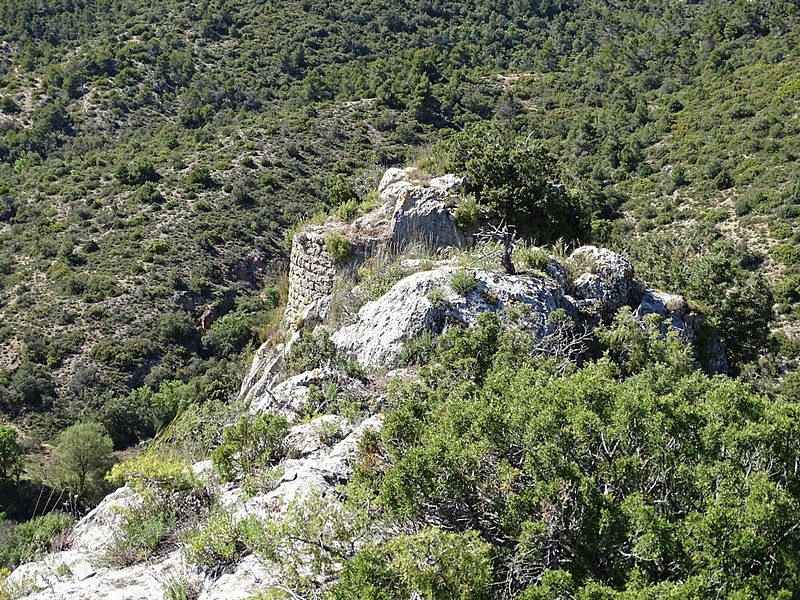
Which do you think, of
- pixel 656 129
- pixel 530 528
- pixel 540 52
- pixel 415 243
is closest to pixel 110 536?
pixel 530 528

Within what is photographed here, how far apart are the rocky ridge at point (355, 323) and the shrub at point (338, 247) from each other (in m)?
0.12

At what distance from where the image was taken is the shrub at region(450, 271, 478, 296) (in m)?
8.91

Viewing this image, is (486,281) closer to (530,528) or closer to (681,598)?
(530,528)

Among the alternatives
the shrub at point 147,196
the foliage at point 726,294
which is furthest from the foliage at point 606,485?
the shrub at point 147,196

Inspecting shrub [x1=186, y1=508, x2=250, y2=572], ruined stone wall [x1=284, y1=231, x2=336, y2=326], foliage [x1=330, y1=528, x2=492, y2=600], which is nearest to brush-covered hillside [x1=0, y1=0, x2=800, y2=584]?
A: ruined stone wall [x1=284, y1=231, x2=336, y2=326]

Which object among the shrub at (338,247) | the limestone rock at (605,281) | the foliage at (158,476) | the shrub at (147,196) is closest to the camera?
the foliage at (158,476)

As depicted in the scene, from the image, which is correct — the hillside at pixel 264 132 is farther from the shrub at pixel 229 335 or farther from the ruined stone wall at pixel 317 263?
the ruined stone wall at pixel 317 263

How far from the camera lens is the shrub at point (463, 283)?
351 inches

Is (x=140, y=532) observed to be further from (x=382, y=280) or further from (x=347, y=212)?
(x=347, y=212)

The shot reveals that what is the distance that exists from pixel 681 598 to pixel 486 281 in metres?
6.24

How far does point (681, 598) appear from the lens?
3.34 m

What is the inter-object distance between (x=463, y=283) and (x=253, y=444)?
3.64 m

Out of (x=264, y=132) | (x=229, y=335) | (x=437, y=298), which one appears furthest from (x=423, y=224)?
(x=264, y=132)

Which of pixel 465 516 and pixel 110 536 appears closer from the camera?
pixel 465 516
